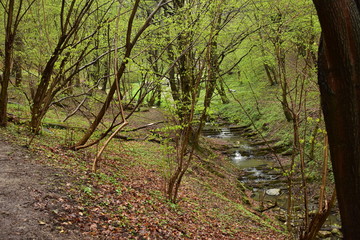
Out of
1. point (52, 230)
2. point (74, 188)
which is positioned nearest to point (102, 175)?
point (74, 188)

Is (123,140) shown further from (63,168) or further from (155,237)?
(155,237)

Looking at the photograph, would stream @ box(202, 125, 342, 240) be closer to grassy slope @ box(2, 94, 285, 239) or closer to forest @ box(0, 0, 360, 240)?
forest @ box(0, 0, 360, 240)

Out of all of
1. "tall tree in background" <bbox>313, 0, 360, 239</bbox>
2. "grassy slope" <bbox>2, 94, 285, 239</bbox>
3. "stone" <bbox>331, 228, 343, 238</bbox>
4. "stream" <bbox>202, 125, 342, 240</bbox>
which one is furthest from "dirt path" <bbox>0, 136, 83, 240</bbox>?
"stone" <bbox>331, 228, 343, 238</bbox>

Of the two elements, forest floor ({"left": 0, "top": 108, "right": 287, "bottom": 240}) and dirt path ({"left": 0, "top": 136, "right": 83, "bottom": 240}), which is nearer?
dirt path ({"left": 0, "top": 136, "right": 83, "bottom": 240})

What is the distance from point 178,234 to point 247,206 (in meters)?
5.85

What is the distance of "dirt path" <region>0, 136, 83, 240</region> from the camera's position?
3.81 meters

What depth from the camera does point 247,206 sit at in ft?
34.8

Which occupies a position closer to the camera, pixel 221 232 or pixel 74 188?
pixel 74 188

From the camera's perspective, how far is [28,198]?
4.61 meters

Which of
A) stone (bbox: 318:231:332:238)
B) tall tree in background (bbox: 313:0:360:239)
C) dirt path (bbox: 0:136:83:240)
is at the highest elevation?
tall tree in background (bbox: 313:0:360:239)

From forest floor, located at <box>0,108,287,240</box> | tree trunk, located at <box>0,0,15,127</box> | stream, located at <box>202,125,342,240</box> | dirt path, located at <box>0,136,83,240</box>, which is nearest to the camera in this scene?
dirt path, located at <box>0,136,83,240</box>

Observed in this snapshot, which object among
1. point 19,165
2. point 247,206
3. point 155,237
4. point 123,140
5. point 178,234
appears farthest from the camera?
point 123,140

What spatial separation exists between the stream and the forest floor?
1.43 meters

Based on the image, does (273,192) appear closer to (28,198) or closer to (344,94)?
(28,198)
